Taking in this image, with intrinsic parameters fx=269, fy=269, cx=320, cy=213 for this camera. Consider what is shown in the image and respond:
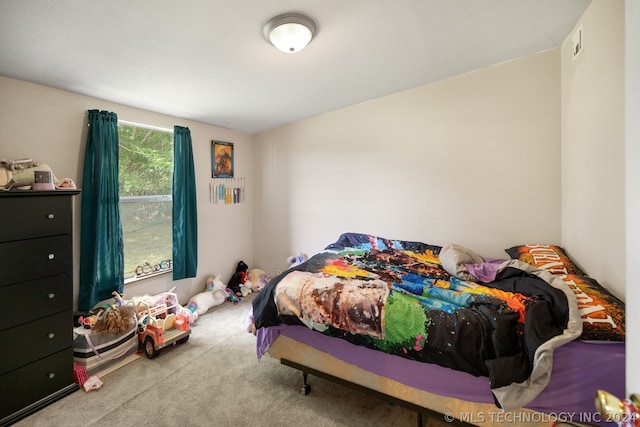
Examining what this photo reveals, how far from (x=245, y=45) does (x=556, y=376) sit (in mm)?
2571

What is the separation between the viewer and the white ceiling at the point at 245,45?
4.95 feet

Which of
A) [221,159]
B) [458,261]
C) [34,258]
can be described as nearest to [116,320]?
[34,258]

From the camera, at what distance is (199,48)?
6.06ft

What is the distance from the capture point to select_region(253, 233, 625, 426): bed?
Answer: 1.21 metres

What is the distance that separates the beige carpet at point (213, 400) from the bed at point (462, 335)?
20cm

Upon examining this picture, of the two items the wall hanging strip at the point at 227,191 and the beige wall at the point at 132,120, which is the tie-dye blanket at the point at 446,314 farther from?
the wall hanging strip at the point at 227,191

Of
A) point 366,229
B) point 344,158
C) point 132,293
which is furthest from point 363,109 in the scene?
point 132,293

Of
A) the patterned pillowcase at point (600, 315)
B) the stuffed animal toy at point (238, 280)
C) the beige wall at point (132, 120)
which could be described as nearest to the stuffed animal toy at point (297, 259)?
the stuffed animal toy at point (238, 280)

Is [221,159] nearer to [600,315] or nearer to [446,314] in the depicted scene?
[446,314]

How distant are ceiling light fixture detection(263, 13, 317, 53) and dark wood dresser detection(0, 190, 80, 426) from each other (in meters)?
1.75

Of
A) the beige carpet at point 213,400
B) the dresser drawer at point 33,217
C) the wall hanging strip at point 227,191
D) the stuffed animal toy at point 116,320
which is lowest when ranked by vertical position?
the beige carpet at point 213,400

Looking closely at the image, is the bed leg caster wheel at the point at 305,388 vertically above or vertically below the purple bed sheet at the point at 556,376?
below

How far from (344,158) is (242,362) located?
2.47 meters

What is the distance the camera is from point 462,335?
136 centimetres
